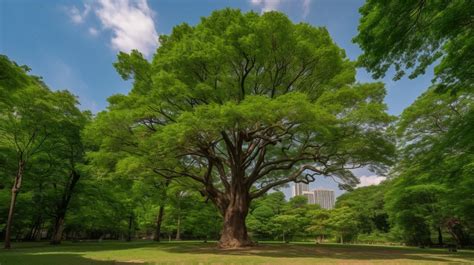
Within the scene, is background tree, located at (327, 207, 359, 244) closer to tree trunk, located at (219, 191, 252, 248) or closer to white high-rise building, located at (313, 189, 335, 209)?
tree trunk, located at (219, 191, 252, 248)

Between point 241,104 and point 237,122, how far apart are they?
884mm

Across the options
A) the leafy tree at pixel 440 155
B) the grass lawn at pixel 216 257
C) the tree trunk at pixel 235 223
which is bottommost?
the grass lawn at pixel 216 257

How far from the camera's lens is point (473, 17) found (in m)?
5.73

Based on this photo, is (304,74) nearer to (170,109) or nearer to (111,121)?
(170,109)

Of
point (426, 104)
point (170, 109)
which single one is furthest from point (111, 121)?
point (426, 104)

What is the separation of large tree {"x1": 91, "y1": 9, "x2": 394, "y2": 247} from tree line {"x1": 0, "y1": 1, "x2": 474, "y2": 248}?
0.07 meters

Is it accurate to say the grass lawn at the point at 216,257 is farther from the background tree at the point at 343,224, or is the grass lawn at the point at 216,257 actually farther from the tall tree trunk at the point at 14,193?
the background tree at the point at 343,224

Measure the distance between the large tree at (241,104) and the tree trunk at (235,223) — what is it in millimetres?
61

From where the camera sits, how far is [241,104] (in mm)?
12180

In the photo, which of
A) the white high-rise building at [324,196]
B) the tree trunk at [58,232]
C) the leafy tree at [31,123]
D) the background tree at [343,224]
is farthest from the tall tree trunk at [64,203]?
the white high-rise building at [324,196]

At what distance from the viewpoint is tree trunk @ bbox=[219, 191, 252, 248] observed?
16106 mm

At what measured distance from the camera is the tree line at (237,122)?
11953 millimetres

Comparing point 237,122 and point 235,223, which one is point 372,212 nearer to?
point 235,223

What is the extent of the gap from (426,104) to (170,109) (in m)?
16.1
